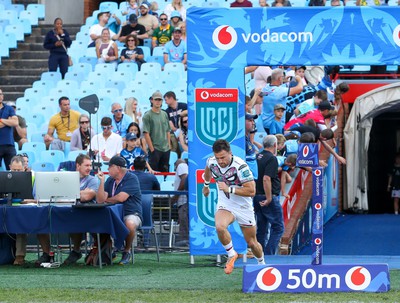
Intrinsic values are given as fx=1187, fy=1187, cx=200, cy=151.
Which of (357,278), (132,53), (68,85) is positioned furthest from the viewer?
(132,53)

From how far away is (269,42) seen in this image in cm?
1518

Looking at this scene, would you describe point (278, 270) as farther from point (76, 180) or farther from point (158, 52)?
point (158, 52)

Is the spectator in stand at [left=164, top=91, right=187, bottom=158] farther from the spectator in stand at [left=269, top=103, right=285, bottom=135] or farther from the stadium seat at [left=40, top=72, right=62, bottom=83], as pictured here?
the stadium seat at [left=40, top=72, right=62, bottom=83]

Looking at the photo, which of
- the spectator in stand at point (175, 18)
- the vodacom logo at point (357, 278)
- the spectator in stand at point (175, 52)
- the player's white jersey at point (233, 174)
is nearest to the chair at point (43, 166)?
the spectator in stand at point (175, 52)

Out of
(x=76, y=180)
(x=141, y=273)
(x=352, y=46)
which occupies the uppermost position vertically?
(x=352, y=46)

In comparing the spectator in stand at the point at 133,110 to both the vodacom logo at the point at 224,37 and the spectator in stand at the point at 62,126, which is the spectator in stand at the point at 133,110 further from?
the vodacom logo at the point at 224,37

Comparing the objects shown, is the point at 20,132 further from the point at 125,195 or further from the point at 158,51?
the point at 125,195

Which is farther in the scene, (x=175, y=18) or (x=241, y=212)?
(x=175, y=18)

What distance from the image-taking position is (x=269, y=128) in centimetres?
2014

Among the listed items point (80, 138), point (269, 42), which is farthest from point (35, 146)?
point (269, 42)

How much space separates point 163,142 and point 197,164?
501 centimetres

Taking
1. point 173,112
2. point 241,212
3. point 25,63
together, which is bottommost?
point 241,212

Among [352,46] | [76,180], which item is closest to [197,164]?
[76,180]

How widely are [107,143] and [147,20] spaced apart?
609 cm
